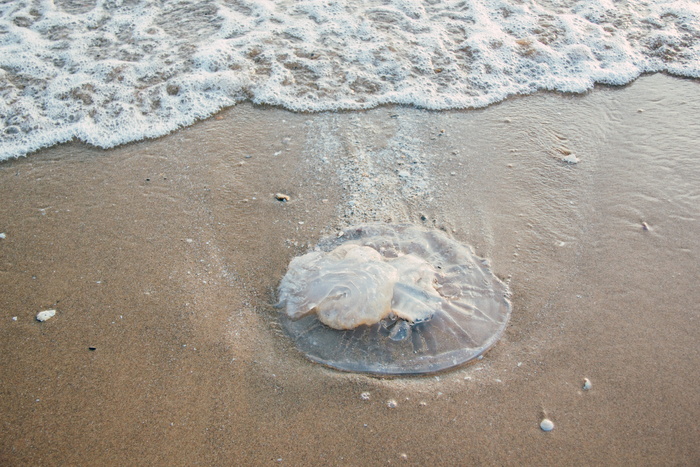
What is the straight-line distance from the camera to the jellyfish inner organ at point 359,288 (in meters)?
2.29

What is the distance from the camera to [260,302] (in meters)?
2.50

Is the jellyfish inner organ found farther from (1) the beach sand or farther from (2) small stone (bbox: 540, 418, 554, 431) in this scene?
(2) small stone (bbox: 540, 418, 554, 431)

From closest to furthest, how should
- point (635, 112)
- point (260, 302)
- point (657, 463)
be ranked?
point (657, 463)
point (260, 302)
point (635, 112)

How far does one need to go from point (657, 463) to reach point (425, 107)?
286 centimetres

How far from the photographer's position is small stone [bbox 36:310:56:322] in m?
2.37

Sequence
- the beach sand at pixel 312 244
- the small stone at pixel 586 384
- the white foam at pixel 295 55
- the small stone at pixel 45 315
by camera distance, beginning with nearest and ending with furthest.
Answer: the beach sand at pixel 312 244 < the small stone at pixel 586 384 < the small stone at pixel 45 315 < the white foam at pixel 295 55

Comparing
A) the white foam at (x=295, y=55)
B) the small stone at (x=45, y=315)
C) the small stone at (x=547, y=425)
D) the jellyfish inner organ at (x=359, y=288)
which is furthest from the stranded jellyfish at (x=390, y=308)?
the white foam at (x=295, y=55)

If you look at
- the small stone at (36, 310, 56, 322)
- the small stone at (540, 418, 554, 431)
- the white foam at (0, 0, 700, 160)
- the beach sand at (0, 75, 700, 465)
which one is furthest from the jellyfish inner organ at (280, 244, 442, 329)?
the white foam at (0, 0, 700, 160)

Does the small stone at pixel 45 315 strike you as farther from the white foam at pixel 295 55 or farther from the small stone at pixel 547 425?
the small stone at pixel 547 425

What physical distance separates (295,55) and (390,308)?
3.09 m

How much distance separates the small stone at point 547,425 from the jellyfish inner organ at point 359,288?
65 cm

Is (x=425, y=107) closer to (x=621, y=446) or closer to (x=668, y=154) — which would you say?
(x=668, y=154)

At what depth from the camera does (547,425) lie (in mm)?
1979

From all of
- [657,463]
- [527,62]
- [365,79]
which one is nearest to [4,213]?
[365,79]
